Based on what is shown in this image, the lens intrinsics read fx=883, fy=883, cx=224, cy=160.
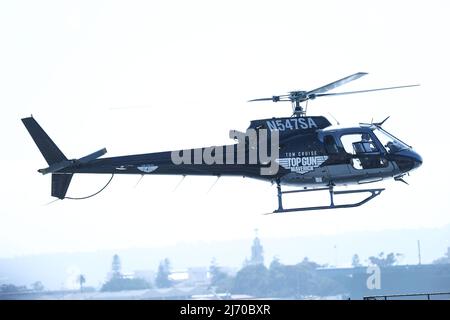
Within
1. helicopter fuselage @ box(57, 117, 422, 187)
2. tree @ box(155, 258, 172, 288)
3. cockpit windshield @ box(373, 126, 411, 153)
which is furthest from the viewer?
tree @ box(155, 258, 172, 288)

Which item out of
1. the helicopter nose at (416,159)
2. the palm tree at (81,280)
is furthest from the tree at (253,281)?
the helicopter nose at (416,159)

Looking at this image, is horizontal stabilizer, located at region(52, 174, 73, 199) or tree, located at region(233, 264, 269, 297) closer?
horizontal stabilizer, located at region(52, 174, 73, 199)

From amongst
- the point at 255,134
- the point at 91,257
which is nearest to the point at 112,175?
the point at 255,134

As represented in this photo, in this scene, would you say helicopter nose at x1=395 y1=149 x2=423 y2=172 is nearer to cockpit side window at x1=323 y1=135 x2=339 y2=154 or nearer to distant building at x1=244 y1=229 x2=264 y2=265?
cockpit side window at x1=323 y1=135 x2=339 y2=154

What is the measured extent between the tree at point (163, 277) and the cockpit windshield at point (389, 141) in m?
82.0

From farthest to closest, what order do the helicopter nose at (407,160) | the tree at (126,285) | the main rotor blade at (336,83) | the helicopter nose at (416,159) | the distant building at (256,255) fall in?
the distant building at (256,255) < the tree at (126,285) < the helicopter nose at (416,159) < the helicopter nose at (407,160) < the main rotor blade at (336,83)

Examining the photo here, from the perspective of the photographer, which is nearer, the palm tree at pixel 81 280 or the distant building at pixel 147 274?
the palm tree at pixel 81 280

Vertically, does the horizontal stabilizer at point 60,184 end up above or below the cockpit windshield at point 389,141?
below

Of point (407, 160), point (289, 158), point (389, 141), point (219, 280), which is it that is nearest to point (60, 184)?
point (289, 158)

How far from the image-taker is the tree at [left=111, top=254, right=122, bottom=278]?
352 feet

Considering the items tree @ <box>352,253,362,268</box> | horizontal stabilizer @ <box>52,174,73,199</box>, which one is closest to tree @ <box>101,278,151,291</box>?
horizontal stabilizer @ <box>52,174,73,199</box>

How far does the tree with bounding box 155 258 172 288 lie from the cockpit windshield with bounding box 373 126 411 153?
269ft

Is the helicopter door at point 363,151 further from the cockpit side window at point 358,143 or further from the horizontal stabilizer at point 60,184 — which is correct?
the horizontal stabilizer at point 60,184

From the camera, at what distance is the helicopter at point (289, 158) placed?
29125 mm
